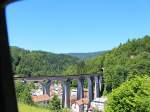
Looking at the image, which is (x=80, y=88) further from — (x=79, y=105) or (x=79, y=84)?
(x=79, y=84)

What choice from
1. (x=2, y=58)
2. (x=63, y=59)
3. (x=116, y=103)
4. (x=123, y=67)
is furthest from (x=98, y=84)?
(x=2, y=58)

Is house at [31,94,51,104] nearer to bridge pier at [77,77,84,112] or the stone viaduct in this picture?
the stone viaduct

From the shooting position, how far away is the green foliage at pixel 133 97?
14125 millimetres

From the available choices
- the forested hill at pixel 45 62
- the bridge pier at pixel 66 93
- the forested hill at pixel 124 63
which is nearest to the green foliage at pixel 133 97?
the bridge pier at pixel 66 93

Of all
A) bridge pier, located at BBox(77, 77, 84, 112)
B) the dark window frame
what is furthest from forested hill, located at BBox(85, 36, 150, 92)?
the dark window frame

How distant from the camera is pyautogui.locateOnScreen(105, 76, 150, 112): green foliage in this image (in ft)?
46.3

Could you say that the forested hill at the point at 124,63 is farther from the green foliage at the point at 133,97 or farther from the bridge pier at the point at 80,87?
the green foliage at the point at 133,97

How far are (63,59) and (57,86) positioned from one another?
22.8 metres

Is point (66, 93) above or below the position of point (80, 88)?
below

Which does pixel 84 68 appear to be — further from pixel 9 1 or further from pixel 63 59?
pixel 9 1

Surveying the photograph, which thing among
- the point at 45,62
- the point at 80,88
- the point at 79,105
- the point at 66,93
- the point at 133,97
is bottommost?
the point at 79,105

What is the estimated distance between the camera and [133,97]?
1426 centimetres

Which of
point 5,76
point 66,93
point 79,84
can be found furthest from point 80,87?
point 5,76

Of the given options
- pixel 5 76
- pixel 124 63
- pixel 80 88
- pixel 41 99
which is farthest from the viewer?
pixel 124 63
